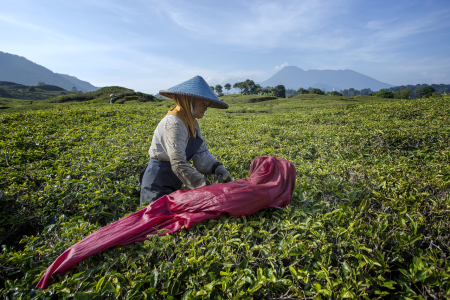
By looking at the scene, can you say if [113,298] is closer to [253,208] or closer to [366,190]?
[253,208]

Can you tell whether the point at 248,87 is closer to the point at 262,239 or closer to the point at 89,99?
the point at 89,99

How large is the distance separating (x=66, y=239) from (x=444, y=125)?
654cm

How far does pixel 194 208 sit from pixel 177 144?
74 cm

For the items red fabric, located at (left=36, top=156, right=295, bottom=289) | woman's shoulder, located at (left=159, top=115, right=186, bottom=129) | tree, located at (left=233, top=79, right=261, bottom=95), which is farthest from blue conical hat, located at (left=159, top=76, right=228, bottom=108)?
tree, located at (left=233, top=79, right=261, bottom=95)

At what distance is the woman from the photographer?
89.7 inches

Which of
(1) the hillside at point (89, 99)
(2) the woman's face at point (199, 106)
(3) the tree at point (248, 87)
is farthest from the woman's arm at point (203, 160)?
(3) the tree at point (248, 87)

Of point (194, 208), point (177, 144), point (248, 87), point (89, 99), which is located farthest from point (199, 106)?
point (248, 87)

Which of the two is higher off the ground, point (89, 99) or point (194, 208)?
point (89, 99)

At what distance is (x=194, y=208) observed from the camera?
194 cm

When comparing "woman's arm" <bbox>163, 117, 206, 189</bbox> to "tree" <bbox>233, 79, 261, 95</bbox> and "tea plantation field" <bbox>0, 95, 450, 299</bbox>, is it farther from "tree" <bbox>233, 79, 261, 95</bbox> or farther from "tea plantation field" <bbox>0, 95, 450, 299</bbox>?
"tree" <bbox>233, 79, 261, 95</bbox>

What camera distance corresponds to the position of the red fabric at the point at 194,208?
1.73 m

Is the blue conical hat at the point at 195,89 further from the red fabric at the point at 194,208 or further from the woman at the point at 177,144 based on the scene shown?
the red fabric at the point at 194,208

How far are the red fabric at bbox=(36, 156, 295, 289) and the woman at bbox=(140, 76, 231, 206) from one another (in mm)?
269

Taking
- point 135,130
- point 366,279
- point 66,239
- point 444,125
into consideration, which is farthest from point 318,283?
point 135,130
